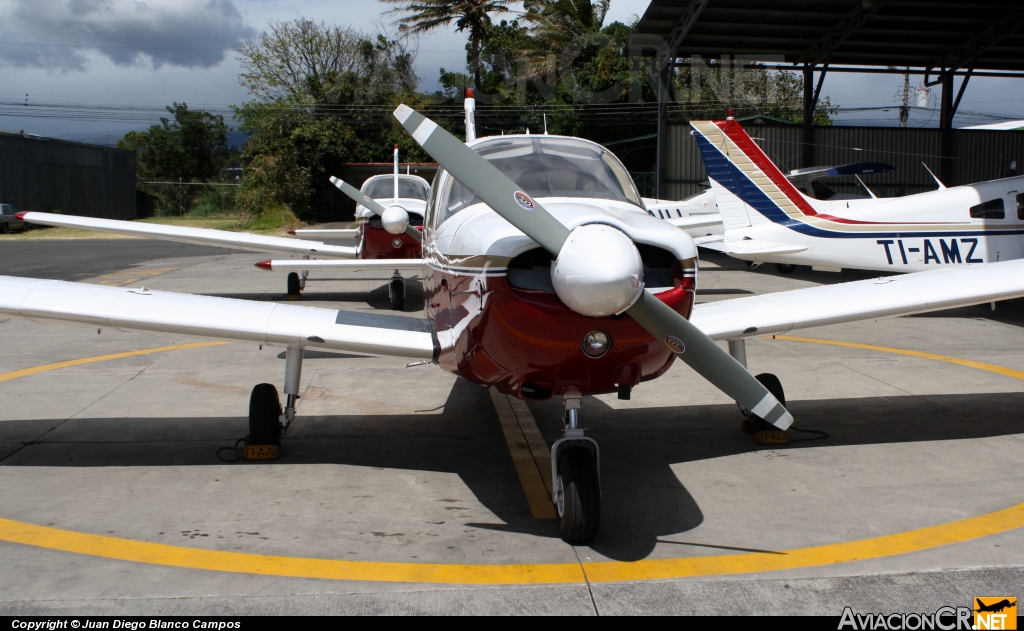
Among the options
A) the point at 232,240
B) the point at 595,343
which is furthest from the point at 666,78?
the point at 595,343

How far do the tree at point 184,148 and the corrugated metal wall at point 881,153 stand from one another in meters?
40.4

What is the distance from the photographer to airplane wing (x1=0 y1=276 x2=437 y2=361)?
4.96m

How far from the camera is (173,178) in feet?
184

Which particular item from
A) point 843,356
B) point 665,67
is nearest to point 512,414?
point 843,356

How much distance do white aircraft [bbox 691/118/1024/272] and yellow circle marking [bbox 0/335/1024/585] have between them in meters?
9.48

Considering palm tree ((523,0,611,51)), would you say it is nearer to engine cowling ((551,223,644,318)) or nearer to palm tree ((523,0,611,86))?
palm tree ((523,0,611,86))

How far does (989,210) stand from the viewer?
40.0 feet

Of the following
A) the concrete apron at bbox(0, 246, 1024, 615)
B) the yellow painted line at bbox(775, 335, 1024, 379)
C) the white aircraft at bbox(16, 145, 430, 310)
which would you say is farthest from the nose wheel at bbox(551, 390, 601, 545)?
the white aircraft at bbox(16, 145, 430, 310)

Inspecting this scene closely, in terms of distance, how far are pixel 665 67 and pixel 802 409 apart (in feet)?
63.3

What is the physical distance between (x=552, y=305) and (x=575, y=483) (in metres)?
0.94

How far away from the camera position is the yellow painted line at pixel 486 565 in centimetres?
361

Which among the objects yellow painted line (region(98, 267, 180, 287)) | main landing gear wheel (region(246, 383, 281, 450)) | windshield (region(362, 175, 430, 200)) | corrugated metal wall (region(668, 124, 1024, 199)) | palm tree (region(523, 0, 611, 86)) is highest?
palm tree (region(523, 0, 611, 86))

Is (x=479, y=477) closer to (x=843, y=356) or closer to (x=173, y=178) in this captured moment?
(x=843, y=356)

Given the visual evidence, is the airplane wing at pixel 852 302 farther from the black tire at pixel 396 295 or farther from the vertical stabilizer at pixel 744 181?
the vertical stabilizer at pixel 744 181
